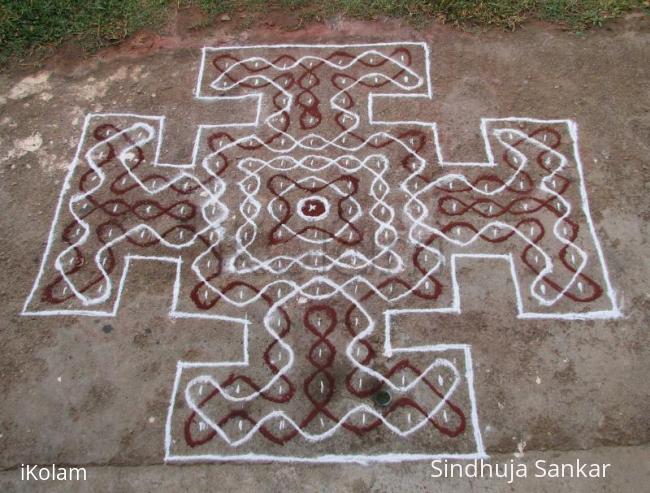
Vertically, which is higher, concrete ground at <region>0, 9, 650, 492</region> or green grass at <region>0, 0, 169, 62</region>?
green grass at <region>0, 0, 169, 62</region>

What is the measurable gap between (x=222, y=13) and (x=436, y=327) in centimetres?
315

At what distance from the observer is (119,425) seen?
9.70 feet

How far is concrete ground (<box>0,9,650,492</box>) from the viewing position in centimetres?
282

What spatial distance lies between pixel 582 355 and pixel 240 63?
10.2 feet

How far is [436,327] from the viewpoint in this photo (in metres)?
3.17

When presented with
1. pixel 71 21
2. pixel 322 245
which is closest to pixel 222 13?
pixel 71 21

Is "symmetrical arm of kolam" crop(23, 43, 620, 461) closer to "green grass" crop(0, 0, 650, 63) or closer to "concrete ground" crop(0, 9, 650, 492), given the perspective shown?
"concrete ground" crop(0, 9, 650, 492)

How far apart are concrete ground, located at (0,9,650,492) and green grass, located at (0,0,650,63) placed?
173 mm

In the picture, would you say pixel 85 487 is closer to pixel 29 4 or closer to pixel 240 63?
pixel 240 63

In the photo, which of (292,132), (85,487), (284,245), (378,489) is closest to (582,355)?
(378,489)

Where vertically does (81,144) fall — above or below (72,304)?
above

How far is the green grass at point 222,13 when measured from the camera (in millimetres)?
4465

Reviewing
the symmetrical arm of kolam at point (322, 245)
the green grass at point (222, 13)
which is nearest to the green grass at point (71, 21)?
the green grass at point (222, 13)

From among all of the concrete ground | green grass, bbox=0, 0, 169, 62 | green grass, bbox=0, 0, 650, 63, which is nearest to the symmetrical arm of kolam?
the concrete ground
